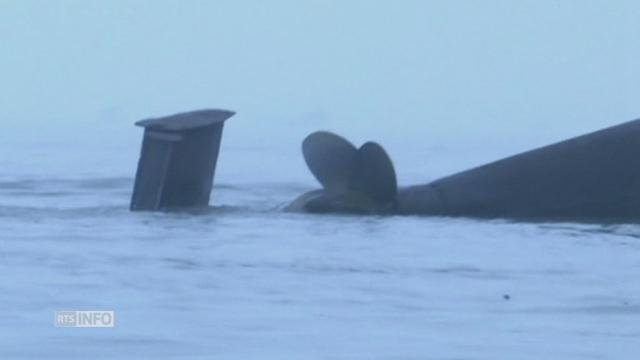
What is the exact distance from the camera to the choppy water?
11242 mm

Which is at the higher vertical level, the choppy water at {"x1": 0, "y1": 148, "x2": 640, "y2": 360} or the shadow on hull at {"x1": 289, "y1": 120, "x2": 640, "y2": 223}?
the shadow on hull at {"x1": 289, "y1": 120, "x2": 640, "y2": 223}

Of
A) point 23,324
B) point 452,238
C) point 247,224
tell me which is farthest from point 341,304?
point 247,224

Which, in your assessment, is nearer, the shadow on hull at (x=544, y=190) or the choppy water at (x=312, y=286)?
the choppy water at (x=312, y=286)

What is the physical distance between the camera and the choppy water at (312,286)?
11242 mm

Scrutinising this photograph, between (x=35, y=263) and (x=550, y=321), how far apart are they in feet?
14.2

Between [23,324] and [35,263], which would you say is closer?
[23,324]

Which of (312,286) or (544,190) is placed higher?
(544,190)

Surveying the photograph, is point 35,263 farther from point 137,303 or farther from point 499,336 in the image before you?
point 499,336

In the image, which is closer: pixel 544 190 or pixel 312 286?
pixel 312 286

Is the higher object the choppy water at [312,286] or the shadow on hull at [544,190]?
the shadow on hull at [544,190]

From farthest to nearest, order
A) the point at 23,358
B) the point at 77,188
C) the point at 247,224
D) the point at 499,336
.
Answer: the point at 77,188, the point at 247,224, the point at 499,336, the point at 23,358

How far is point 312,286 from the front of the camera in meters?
13.9

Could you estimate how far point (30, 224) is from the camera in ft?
61.8

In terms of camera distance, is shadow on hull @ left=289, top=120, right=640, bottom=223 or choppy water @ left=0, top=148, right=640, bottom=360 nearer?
choppy water @ left=0, top=148, right=640, bottom=360
